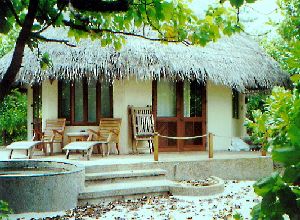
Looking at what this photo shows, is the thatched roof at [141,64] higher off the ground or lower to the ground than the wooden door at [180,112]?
higher

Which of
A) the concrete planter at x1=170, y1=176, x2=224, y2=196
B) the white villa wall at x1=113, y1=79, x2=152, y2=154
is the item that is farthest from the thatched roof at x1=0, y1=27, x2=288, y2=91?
the concrete planter at x1=170, y1=176, x2=224, y2=196

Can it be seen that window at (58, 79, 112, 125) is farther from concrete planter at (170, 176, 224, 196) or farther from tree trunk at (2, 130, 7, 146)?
tree trunk at (2, 130, 7, 146)

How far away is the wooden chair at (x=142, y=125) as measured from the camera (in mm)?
10508

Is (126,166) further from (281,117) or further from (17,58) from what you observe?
(281,117)

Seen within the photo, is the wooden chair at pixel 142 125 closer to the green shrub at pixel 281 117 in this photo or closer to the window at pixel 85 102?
the window at pixel 85 102

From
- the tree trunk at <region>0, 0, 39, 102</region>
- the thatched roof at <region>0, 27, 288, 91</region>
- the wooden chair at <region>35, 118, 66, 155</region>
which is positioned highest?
the thatched roof at <region>0, 27, 288, 91</region>

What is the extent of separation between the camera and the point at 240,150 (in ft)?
40.6

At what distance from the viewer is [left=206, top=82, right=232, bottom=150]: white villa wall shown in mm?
11961

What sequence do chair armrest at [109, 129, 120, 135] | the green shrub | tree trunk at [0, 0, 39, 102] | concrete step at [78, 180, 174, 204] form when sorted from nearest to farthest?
the green shrub, tree trunk at [0, 0, 39, 102], concrete step at [78, 180, 174, 204], chair armrest at [109, 129, 120, 135]

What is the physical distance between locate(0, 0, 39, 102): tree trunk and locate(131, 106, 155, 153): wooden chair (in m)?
8.74

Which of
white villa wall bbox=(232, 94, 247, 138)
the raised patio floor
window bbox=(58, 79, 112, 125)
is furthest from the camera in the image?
white villa wall bbox=(232, 94, 247, 138)

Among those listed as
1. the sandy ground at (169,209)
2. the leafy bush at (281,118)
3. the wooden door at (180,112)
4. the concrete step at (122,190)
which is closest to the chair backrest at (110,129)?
the wooden door at (180,112)

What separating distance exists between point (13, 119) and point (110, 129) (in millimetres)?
6833

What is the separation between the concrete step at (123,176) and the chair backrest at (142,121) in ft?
7.36
